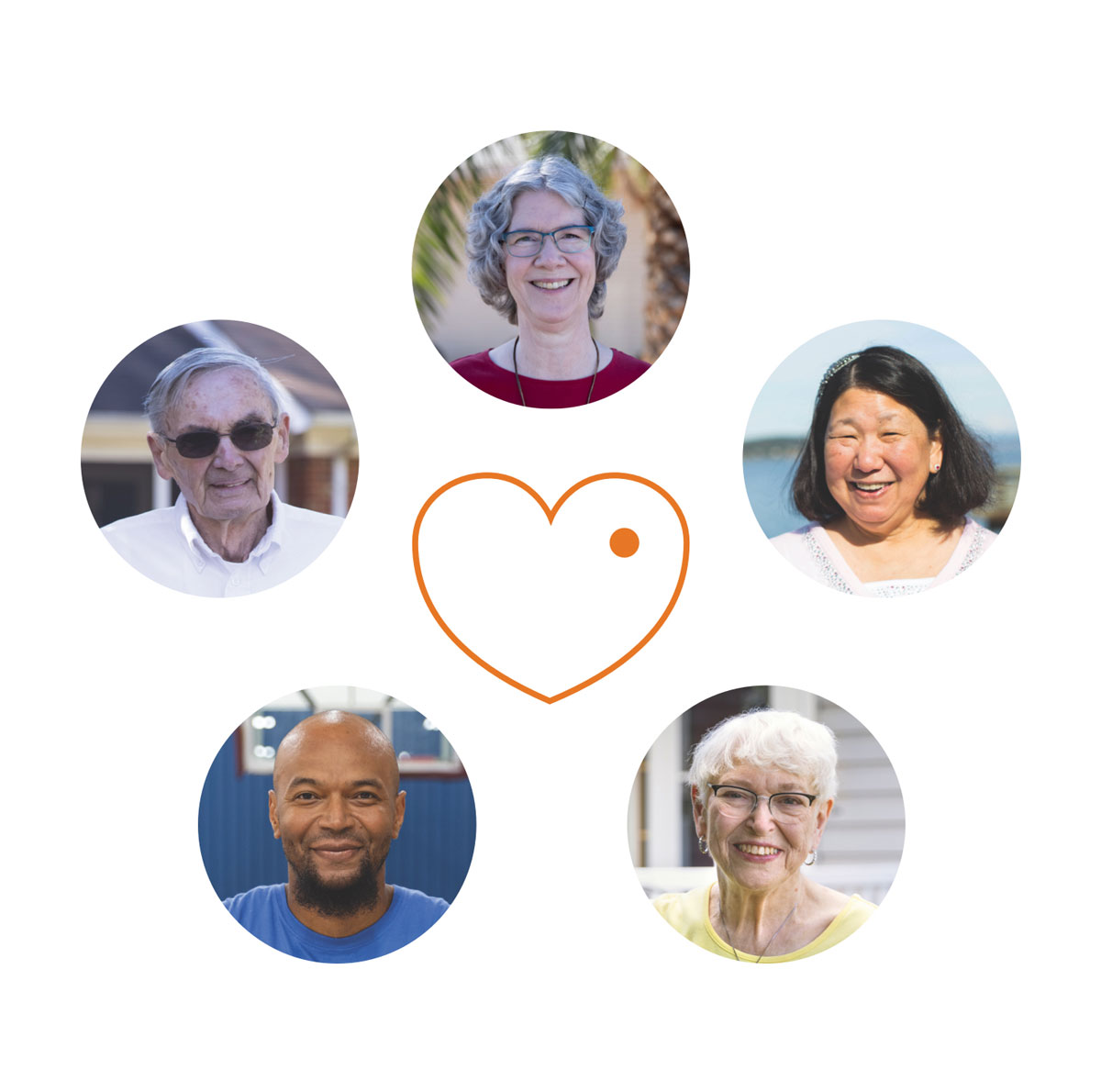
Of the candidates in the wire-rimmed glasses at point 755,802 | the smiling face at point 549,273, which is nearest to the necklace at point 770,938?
the wire-rimmed glasses at point 755,802

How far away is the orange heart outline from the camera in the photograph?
12.6 feet

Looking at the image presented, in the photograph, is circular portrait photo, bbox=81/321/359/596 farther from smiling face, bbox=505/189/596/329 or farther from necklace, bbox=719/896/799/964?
necklace, bbox=719/896/799/964

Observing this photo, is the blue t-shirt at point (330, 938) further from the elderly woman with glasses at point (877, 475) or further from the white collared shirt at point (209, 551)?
the elderly woman with glasses at point (877, 475)

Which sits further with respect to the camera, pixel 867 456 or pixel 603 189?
pixel 867 456

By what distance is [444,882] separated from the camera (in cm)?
376

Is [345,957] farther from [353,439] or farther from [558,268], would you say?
[558,268]

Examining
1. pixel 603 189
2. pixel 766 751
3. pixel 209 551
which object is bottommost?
pixel 766 751

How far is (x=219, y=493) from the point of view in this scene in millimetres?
3850

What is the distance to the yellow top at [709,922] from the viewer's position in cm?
376

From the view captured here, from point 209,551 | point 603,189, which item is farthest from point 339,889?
point 603,189

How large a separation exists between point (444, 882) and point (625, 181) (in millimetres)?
1988

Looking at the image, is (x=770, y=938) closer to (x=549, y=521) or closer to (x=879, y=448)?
(x=549, y=521)

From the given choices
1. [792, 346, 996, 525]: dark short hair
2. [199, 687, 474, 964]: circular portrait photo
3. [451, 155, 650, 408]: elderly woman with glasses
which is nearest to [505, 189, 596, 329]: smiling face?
[451, 155, 650, 408]: elderly woman with glasses

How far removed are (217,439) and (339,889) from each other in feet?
4.19
